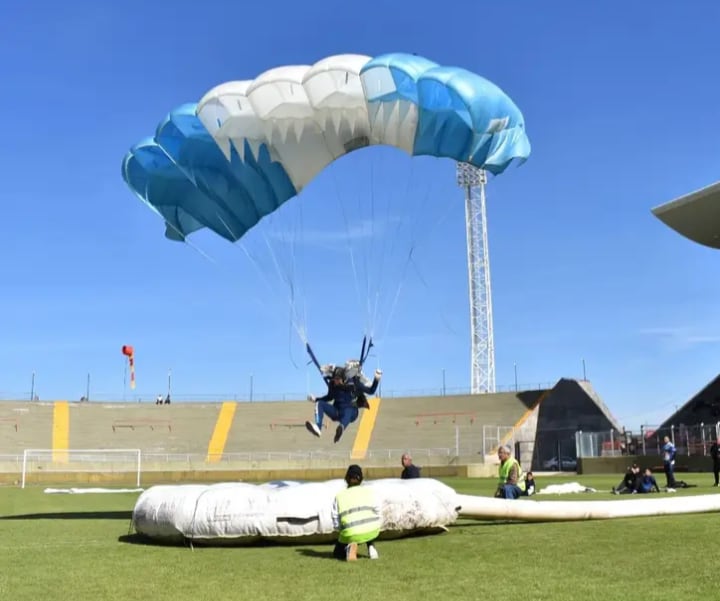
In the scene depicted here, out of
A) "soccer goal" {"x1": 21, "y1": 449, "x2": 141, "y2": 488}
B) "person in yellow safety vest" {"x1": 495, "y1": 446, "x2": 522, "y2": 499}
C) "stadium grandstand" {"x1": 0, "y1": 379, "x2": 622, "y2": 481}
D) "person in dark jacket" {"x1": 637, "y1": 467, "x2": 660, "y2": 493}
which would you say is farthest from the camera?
"stadium grandstand" {"x1": 0, "y1": 379, "x2": 622, "y2": 481}

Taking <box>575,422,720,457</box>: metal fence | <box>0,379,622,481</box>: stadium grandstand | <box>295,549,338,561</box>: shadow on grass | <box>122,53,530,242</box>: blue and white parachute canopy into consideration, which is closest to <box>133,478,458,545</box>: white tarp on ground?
<box>295,549,338,561</box>: shadow on grass

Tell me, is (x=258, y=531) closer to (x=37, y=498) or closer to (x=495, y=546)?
(x=495, y=546)

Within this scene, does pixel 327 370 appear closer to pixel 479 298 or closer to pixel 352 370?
pixel 352 370

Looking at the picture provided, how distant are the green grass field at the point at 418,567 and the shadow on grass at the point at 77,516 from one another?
3307mm

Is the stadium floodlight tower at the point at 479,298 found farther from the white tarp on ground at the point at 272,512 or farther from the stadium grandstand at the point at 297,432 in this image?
the white tarp on ground at the point at 272,512

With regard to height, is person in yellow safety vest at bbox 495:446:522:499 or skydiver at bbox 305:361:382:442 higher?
skydiver at bbox 305:361:382:442

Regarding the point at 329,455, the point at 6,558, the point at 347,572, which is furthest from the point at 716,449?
the point at 329,455

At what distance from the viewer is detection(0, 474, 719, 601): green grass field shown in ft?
18.2

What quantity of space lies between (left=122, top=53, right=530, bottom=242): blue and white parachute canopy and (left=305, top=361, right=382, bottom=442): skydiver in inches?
132

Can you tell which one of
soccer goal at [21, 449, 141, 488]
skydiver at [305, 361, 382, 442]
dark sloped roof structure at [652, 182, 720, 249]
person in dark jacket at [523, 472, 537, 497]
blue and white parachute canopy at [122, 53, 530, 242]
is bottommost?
soccer goal at [21, 449, 141, 488]

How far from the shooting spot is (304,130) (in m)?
12.2

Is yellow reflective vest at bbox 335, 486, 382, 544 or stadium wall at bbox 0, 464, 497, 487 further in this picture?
stadium wall at bbox 0, 464, 497, 487

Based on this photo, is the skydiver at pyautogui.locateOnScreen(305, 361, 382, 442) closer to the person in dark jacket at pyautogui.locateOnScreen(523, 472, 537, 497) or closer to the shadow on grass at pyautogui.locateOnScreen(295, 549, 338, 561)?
the shadow on grass at pyautogui.locateOnScreen(295, 549, 338, 561)

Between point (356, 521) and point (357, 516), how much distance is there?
5 centimetres
